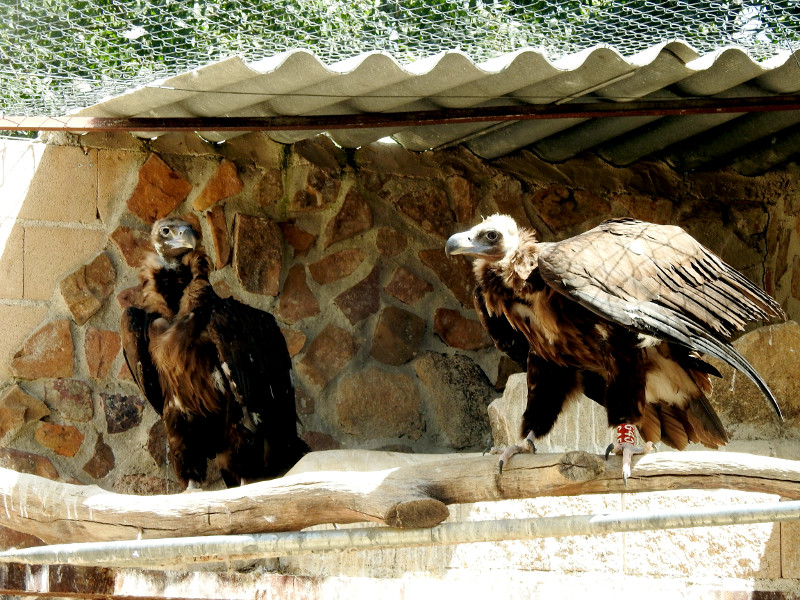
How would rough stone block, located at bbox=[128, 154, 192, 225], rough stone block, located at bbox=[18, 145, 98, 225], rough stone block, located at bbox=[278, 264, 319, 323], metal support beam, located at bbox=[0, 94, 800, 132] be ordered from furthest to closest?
1. rough stone block, located at bbox=[278, 264, 319, 323]
2. rough stone block, located at bbox=[128, 154, 192, 225]
3. rough stone block, located at bbox=[18, 145, 98, 225]
4. metal support beam, located at bbox=[0, 94, 800, 132]

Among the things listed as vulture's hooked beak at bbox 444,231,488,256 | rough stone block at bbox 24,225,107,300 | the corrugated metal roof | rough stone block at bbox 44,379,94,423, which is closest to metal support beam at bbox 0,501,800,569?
vulture's hooked beak at bbox 444,231,488,256

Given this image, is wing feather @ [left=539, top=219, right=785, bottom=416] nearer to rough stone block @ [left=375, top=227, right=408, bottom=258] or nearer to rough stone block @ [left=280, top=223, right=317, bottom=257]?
rough stone block @ [left=375, top=227, right=408, bottom=258]

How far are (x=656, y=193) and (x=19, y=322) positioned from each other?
10.8 ft

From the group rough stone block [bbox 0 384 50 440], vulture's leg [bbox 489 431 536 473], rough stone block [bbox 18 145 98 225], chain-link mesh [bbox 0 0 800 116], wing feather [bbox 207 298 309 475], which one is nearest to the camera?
vulture's leg [bbox 489 431 536 473]

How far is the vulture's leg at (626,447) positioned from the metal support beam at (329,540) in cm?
36

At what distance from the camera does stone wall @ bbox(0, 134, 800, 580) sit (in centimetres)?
502

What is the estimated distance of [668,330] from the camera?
133 inches

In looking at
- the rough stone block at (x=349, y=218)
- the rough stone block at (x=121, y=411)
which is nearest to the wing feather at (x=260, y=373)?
the rough stone block at (x=121, y=411)

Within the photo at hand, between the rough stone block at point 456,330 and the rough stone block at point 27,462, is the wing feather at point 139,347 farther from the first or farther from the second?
the rough stone block at point 456,330

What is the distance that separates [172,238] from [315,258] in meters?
0.86

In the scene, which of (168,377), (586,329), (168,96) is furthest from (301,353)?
(586,329)

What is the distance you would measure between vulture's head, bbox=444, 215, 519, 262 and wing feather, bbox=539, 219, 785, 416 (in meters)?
0.14

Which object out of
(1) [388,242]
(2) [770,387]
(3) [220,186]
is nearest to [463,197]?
(1) [388,242]

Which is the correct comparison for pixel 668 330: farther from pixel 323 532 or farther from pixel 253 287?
pixel 253 287
